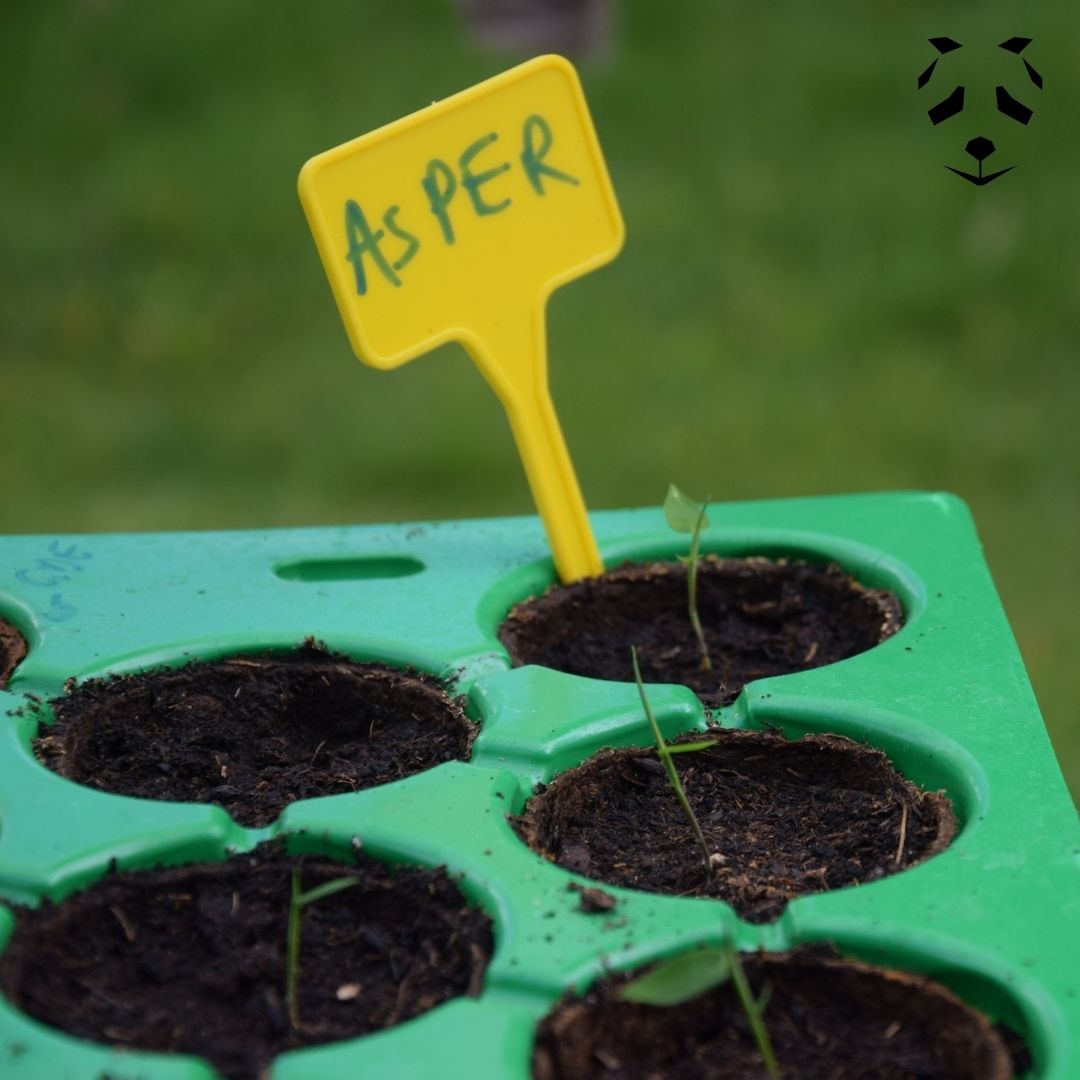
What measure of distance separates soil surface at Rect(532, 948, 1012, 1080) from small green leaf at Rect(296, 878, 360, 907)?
0.51 feet

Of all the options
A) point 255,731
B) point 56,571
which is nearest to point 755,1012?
point 255,731

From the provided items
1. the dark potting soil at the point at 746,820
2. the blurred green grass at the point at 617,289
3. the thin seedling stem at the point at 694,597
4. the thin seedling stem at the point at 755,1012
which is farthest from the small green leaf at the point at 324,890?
the blurred green grass at the point at 617,289

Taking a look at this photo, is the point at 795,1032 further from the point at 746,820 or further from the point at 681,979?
the point at 746,820

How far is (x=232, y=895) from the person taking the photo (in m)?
1.02

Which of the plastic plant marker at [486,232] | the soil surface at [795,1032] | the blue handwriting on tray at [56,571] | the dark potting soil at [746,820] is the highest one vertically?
the plastic plant marker at [486,232]

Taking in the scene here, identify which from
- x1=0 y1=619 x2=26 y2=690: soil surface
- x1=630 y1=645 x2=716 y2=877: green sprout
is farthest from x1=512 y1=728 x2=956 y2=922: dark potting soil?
x1=0 y1=619 x2=26 y2=690: soil surface

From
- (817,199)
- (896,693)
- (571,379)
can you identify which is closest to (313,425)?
(571,379)

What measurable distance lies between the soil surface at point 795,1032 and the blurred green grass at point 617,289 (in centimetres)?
166

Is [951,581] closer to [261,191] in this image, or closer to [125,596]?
[125,596]

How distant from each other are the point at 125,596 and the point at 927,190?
2526mm

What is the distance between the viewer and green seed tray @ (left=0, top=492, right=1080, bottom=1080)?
89cm

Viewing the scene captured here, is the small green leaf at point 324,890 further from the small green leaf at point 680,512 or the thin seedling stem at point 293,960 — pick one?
the small green leaf at point 680,512

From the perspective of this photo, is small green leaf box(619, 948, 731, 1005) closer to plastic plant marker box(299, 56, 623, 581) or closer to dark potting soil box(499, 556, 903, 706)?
dark potting soil box(499, 556, 903, 706)

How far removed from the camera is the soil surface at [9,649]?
130cm
